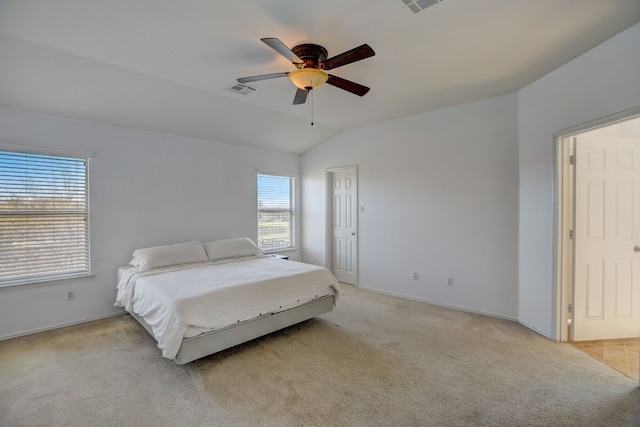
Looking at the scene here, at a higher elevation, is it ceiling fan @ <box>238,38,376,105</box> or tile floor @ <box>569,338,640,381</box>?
ceiling fan @ <box>238,38,376,105</box>

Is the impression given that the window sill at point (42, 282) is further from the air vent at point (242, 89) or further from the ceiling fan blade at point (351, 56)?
the ceiling fan blade at point (351, 56)

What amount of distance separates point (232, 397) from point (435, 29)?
319cm

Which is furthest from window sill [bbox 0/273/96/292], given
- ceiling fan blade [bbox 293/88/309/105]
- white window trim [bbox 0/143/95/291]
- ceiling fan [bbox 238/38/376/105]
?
ceiling fan blade [bbox 293/88/309/105]

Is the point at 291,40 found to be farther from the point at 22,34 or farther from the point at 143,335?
the point at 143,335

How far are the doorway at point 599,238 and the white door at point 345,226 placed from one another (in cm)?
285

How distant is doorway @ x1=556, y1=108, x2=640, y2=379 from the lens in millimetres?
3027

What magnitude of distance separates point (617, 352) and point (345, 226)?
3.67 meters

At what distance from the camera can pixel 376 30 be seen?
7.68 ft

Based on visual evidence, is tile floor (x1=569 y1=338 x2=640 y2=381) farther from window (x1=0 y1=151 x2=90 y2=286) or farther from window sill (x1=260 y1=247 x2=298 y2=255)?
window (x1=0 y1=151 x2=90 y2=286)

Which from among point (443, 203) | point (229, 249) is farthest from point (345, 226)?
point (229, 249)

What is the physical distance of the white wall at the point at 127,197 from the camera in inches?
129

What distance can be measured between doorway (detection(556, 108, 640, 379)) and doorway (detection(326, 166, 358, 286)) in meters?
2.84

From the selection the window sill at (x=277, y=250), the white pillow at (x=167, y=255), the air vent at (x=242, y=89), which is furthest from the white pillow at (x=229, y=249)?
the air vent at (x=242, y=89)

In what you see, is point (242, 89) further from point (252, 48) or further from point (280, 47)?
point (280, 47)
